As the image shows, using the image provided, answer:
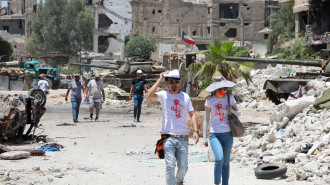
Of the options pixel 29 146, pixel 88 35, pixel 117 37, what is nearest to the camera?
pixel 29 146

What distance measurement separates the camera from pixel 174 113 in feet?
25.6

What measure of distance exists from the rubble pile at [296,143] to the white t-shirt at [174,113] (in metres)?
2.55

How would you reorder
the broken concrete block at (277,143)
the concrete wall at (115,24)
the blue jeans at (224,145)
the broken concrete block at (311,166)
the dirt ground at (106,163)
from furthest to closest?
the concrete wall at (115,24)
the broken concrete block at (277,143)
the broken concrete block at (311,166)
the dirt ground at (106,163)
the blue jeans at (224,145)

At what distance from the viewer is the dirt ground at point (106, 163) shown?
9344 mm

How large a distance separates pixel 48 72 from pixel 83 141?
35.4 metres

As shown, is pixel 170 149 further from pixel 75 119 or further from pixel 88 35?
pixel 88 35

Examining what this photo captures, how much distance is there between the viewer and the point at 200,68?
68.0 ft

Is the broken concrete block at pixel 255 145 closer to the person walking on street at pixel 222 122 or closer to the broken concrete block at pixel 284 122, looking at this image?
the broken concrete block at pixel 284 122

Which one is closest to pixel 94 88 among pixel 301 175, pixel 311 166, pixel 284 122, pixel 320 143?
pixel 284 122

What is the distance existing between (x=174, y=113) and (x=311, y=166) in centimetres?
298

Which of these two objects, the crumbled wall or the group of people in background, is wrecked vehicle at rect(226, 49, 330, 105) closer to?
the group of people in background

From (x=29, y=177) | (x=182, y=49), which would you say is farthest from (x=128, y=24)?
(x=29, y=177)

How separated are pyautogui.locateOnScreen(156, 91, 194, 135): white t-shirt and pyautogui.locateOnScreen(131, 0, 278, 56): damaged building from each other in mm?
82797

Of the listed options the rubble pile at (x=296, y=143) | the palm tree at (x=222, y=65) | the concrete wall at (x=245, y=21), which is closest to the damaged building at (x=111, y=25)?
the concrete wall at (x=245, y=21)
